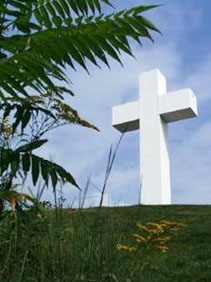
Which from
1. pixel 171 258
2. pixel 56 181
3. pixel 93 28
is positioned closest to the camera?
pixel 93 28

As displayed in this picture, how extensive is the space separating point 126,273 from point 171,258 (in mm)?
4330

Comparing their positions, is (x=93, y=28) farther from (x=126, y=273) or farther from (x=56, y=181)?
(x=126, y=273)

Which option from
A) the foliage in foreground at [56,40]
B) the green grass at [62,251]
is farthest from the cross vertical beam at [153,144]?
the foliage in foreground at [56,40]

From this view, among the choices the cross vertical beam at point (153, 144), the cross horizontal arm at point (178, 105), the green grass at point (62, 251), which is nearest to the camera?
the green grass at point (62, 251)

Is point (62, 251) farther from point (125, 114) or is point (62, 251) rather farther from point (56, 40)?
point (125, 114)

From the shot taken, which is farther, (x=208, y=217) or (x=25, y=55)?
Answer: (x=208, y=217)

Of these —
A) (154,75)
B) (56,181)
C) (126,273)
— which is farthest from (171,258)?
(154,75)

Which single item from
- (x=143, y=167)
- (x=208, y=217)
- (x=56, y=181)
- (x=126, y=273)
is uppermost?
(x=143, y=167)

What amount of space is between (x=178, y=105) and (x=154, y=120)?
0.71 metres

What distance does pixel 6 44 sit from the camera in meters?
1.41

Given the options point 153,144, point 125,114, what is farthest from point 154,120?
point 125,114

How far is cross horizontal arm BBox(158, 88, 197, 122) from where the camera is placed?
526 inches

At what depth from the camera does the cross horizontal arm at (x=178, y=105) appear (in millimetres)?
13359

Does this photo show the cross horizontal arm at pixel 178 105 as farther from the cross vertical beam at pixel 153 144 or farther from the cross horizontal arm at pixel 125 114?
the cross horizontal arm at pixel 125 114
